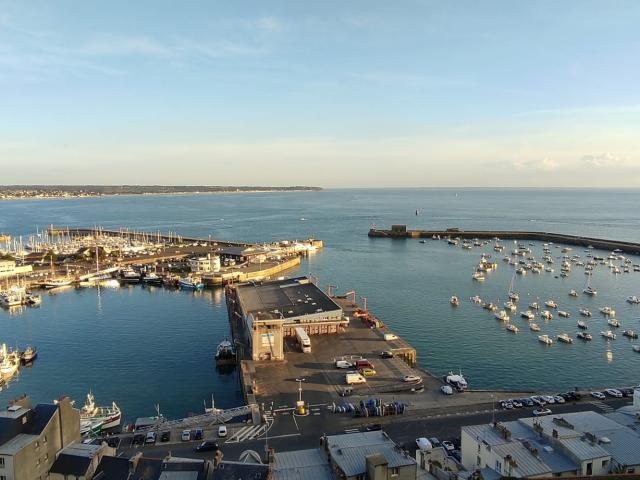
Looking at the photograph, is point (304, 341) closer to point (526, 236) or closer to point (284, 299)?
point (284, 299)

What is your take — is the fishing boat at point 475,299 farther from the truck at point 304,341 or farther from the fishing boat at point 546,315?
the truck at point 304,341

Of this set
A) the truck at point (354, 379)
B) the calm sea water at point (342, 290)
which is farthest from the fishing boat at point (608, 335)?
the truck at point (354, 379)

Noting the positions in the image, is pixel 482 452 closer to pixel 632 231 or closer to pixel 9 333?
pixel 9 333

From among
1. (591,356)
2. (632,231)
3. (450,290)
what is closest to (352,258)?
(450,290)

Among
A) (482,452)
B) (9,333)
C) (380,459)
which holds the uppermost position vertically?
(380,459)

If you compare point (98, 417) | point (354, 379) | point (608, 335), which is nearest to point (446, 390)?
point (354, 379)
